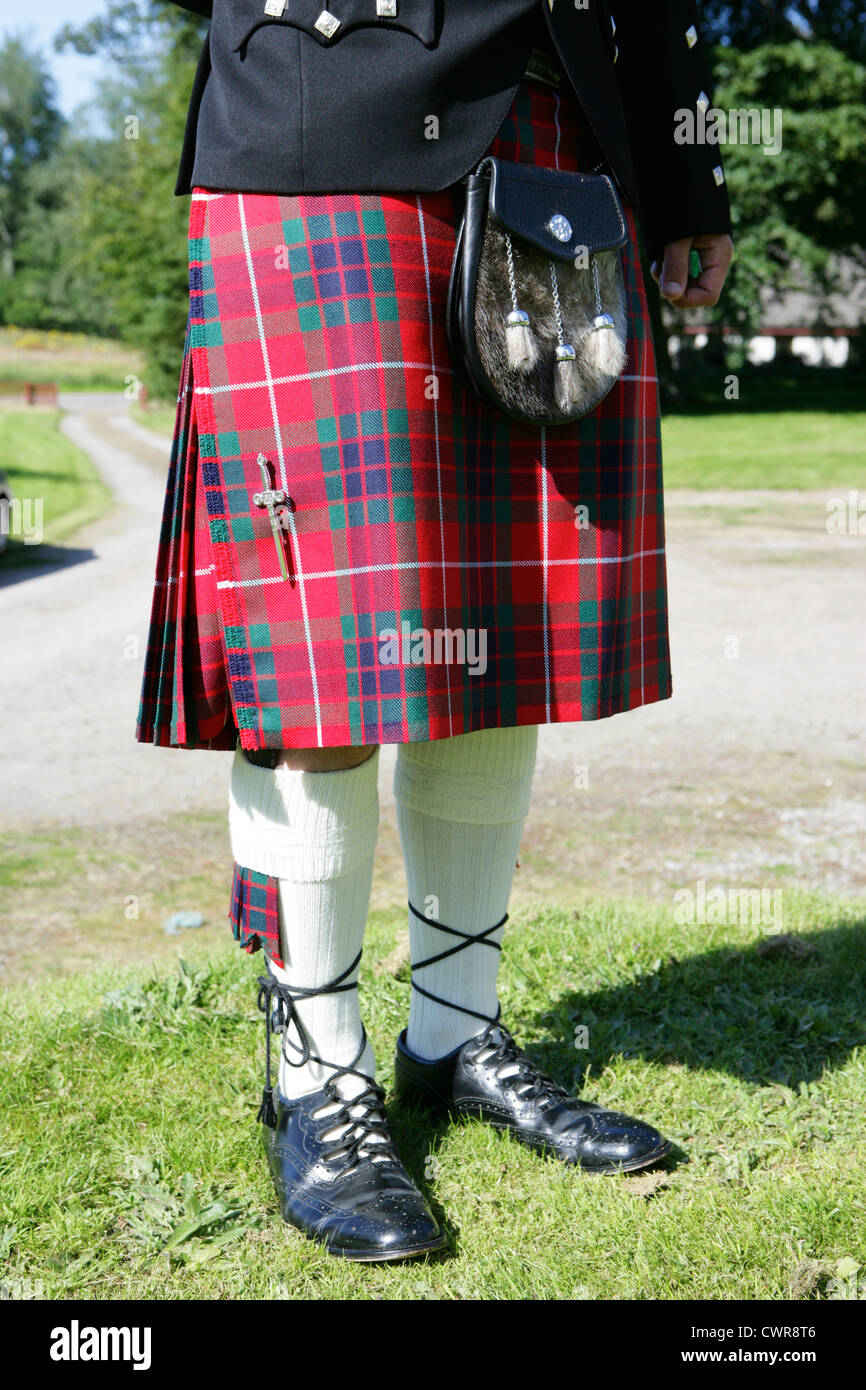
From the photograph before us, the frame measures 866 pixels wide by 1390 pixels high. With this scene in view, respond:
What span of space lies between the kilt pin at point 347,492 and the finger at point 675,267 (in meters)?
0.31

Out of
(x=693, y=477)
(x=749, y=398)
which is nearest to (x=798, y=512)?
(x=693, y=477)

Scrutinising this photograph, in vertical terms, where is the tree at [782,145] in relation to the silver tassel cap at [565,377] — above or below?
above

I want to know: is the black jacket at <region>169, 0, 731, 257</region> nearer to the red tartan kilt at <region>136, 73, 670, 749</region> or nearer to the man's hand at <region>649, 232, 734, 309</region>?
the red tartan kilt at <region>136, 73, 670, 749</region>

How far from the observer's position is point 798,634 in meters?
6.30

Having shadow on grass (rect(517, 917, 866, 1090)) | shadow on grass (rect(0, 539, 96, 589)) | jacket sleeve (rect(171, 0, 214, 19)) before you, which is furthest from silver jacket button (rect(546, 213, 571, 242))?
shadow on grass (rect(0, 539, 96, 589))

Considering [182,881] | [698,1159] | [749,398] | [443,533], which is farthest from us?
[749,398]

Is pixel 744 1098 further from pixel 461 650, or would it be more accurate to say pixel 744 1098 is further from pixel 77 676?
pixel 77 676

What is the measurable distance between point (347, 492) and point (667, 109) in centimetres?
82

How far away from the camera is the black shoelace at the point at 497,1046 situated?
74.7 inches

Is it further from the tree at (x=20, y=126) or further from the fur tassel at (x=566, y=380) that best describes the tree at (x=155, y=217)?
the tree at (x=20, y=126)

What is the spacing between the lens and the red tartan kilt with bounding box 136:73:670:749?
1.50 metres

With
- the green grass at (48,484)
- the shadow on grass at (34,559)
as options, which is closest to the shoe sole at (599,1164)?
the shadow on grass at (34,559)

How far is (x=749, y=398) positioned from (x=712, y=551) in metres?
18.7

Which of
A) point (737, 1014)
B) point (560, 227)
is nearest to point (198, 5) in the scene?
point (560, 227)
